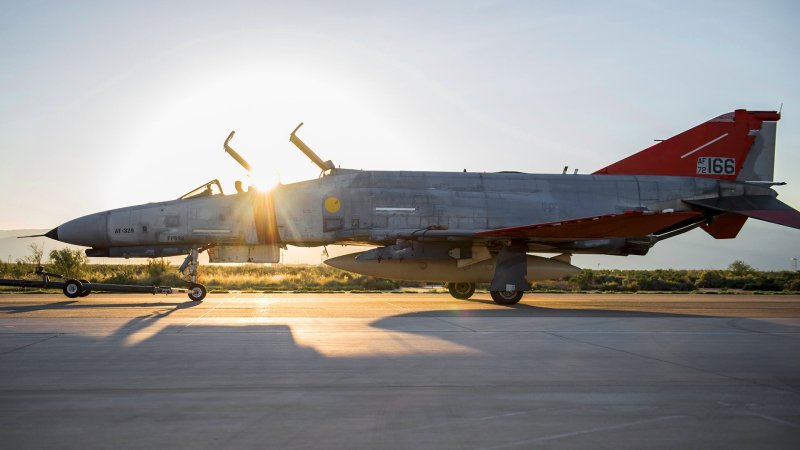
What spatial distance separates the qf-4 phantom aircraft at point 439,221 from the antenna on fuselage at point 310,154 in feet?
0.09

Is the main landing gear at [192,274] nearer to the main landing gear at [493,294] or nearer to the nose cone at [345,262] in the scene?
the nose cone at [345,262]

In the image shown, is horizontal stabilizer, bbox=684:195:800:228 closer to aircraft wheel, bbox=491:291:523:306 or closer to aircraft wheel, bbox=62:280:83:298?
aircraft wheel, bbox=491:291:523:306

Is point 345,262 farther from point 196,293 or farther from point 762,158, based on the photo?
point 762,158

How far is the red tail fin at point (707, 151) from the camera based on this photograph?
2123cm

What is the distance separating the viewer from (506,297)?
A: 698 inches

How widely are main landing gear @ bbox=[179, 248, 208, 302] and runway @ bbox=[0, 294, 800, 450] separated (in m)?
5.50

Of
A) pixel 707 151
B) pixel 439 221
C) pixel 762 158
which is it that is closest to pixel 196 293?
pixel 439 221

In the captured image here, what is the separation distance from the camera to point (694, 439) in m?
4.54

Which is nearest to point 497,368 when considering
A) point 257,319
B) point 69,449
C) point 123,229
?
point 69,449

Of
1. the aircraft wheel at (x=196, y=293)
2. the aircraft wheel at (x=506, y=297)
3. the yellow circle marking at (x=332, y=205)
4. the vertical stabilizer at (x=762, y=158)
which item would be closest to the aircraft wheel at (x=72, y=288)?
the aircraft wheel at (x=196, y=293)

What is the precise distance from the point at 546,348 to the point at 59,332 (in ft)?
21.6

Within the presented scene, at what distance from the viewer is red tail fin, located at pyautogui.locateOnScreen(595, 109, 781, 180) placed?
21.2m

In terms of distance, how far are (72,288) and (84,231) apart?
150cm

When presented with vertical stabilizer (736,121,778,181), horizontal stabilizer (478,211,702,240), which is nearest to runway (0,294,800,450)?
horizontal stabilizer (478,211,702,240)
